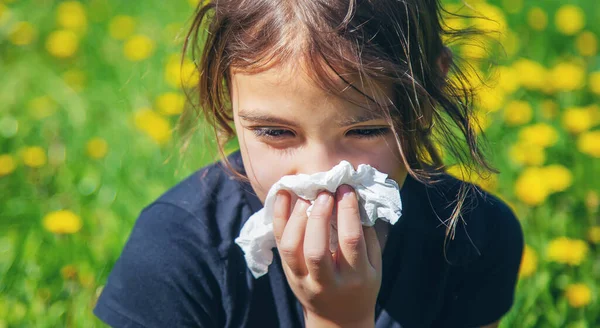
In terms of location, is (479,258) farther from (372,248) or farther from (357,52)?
(357,52)

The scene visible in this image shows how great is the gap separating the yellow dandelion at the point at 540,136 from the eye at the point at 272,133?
1288 mm

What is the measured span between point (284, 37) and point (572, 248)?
1.11 m

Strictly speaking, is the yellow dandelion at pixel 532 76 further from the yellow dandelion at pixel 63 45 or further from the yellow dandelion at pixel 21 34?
the yellow dandelion at pixel 21 34

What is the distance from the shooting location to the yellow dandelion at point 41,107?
276 cm

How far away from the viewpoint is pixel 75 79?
305cm

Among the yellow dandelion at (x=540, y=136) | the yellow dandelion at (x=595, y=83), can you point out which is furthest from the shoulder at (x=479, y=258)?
the yellow dandelion at (x=595, y=83)

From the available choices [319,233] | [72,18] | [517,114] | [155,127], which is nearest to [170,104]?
[155,127]

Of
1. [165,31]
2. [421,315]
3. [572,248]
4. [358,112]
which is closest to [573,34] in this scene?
[572,248]

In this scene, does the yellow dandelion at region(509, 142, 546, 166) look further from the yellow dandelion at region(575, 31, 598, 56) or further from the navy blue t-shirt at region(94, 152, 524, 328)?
the yellow dandelion at region(575, 31, 598, 56)

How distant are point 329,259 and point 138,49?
72.8 inches

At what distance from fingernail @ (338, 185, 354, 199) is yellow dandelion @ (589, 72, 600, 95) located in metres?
1.73

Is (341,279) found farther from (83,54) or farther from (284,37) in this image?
(83,54)

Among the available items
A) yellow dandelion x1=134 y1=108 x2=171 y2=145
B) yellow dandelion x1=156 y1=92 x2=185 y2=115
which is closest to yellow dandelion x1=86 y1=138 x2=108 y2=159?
yellow dandelion x1=134 y1=108 x2=171 y2=145

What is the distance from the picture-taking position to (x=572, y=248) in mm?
2105
